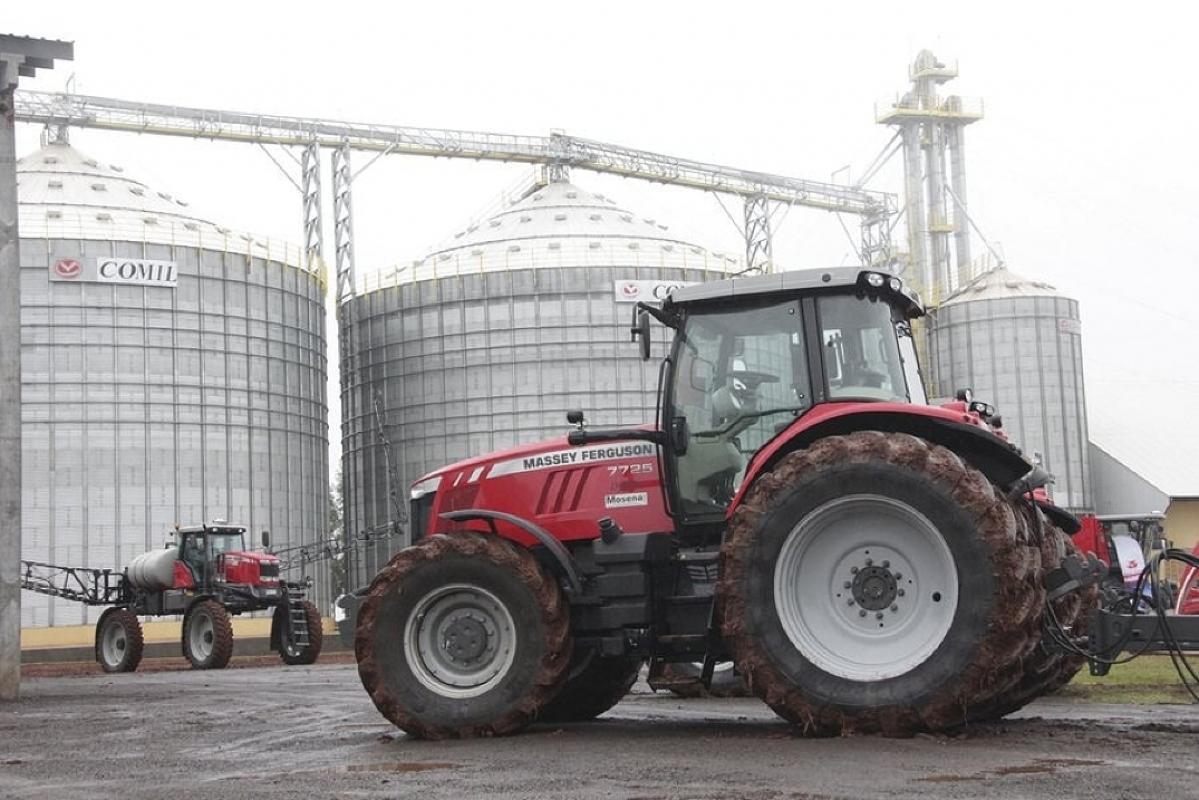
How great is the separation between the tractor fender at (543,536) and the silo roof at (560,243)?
34.0 m

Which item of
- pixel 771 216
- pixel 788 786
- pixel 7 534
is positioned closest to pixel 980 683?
pixel 788 786

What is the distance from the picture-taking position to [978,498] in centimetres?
903

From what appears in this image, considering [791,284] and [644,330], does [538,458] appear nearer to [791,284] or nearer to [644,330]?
[644,330]

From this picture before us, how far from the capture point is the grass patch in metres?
13.2

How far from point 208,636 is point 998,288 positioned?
3375 centimetres

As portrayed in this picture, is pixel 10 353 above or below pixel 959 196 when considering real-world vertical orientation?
below

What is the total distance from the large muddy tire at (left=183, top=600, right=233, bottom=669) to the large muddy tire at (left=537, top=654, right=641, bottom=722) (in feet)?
58.7

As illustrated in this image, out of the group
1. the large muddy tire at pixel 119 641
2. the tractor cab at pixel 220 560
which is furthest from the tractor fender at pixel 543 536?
the large muddy tire at pixel 119 641

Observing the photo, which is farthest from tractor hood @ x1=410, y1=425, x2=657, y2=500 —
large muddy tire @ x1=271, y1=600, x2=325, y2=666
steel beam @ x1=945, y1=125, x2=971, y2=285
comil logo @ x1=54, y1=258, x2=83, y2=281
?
steel beam @ x1=945, y1=125, x2=971, y2=285

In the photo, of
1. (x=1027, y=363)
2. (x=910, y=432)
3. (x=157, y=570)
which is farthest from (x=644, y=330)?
(x=1027, y=363)

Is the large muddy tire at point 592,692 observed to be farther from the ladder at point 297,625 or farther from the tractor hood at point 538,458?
the ladder at point 297,625

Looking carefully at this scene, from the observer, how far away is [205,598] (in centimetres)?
3002

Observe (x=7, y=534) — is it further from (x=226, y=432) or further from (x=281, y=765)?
(x=226, y=432)

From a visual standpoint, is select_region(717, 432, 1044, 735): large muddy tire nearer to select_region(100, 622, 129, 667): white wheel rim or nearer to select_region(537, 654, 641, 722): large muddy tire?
select_region(537, 654, 641, 722): large muddy tire
